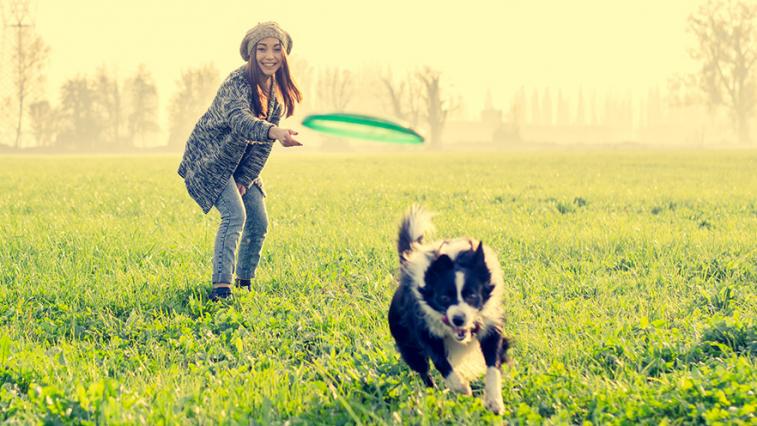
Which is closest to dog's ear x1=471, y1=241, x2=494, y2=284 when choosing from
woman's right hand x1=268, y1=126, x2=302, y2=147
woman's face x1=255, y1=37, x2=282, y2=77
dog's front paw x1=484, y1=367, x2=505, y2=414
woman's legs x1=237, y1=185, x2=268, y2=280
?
dog's front paw x1=484, y1=367, x2=505, y2=414

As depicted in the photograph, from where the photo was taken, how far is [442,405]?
13.4ft

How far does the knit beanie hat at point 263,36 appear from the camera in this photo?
606cm

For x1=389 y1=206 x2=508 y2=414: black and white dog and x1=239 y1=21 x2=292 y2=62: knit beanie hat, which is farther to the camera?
x1=239 y1=21 x2=292 y2=62: knit beanie hat

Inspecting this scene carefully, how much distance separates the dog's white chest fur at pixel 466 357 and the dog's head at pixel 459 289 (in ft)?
0.36

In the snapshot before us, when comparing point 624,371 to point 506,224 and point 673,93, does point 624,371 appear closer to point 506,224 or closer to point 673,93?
point 506,224

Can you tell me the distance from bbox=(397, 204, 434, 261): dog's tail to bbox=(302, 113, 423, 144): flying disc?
0.58 m

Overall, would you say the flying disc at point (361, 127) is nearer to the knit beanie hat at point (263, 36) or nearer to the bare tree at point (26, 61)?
the knit beanie hat at point (263, 36)

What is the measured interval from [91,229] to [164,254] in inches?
101

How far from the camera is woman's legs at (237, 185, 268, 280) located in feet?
22.5

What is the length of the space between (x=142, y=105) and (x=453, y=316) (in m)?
102

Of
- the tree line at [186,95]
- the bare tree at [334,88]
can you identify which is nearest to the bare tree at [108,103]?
the tree line at [186,95]

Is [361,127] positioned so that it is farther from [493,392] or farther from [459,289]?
[493,392]

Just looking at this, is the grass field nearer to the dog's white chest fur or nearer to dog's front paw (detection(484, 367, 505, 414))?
dog's front paw (detection(484, 367, 505, 414))

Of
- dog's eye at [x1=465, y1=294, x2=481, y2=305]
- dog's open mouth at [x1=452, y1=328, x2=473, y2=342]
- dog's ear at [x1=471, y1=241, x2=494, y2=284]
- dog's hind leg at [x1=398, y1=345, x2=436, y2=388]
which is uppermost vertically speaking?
dog's ear at [x1=471, y1=241, x2=494, y2=284]
